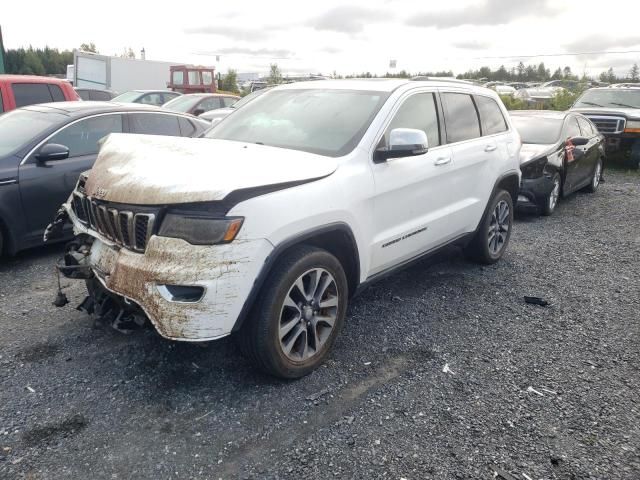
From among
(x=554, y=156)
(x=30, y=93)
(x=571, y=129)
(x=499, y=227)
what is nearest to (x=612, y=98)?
(x=571, y=129)

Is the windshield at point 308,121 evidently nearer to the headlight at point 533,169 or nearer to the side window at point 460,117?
the side window at point 460,117

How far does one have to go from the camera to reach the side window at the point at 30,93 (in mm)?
7535

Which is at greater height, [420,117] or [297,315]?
[420,117]

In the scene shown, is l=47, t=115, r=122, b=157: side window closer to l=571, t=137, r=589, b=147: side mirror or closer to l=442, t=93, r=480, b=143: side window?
l=442, t=93, r=480, b=143: side window

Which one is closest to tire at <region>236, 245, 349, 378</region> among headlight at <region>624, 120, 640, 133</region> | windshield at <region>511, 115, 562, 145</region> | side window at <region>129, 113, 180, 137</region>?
side window at <region>129, 113, 180, 137</region>

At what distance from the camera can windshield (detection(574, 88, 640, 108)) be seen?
1276cm

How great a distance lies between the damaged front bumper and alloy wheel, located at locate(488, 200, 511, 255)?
10.9ft

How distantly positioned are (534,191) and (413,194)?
4.48 m

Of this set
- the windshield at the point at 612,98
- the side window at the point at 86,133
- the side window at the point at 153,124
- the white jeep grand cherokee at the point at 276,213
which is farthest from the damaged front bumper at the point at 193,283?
the windshield at the point at 612,98

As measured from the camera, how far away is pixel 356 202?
336 cm

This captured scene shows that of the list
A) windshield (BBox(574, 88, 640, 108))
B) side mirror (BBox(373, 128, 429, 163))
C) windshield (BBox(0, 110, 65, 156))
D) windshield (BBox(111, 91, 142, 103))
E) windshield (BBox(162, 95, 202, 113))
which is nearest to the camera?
side mirror (BBox(373, 128, 429, 163))

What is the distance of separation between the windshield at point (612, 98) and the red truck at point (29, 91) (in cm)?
1160

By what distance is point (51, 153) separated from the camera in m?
5.06

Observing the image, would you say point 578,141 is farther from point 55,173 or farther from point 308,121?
point 55,173
